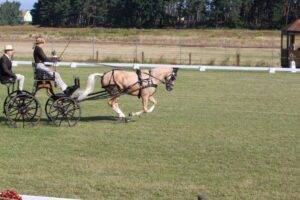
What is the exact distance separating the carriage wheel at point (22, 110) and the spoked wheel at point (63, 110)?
1.14ft

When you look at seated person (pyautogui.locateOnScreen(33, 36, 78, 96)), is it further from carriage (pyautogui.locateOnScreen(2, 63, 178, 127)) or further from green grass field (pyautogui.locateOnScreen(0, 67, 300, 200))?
green grass field (pyautogui.locateOnScreen(0, 67, 300, 200))

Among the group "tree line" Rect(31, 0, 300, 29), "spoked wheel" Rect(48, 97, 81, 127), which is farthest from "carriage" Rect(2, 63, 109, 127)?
"tree line" Rect(31, 0, 300, 29)

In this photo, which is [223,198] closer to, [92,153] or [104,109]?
[92,153]

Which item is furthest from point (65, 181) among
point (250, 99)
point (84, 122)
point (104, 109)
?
point (250, 99)

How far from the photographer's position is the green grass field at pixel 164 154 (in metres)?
8.74

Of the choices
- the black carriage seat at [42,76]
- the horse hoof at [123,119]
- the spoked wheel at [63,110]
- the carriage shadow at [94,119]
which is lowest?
the carriage shadow at [94,119]

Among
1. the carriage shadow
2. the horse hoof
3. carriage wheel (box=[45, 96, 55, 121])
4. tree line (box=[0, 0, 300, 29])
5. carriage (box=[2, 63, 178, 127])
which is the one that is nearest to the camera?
carriage (box=[2, 63, 178, 127])

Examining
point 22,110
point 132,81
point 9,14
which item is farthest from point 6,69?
point 9,14

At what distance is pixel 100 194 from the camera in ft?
27.7

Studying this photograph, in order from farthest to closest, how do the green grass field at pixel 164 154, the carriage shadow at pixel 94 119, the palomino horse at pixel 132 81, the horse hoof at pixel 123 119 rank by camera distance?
the horse hoof at pixel 123 119 < the carriage shadow at pixel 94 119 < the palomino horse at pixel 132 81 < the green grass field at pixel 164 154

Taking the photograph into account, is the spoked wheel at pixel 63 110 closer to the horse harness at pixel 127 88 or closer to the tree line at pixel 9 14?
the horse harness at pixel 127 88

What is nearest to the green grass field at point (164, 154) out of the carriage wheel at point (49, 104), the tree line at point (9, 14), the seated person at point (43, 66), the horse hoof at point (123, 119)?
the horse hoof at point (123, 119)

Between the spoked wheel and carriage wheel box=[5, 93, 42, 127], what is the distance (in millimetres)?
348

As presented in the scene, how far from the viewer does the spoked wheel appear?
45.6ft
